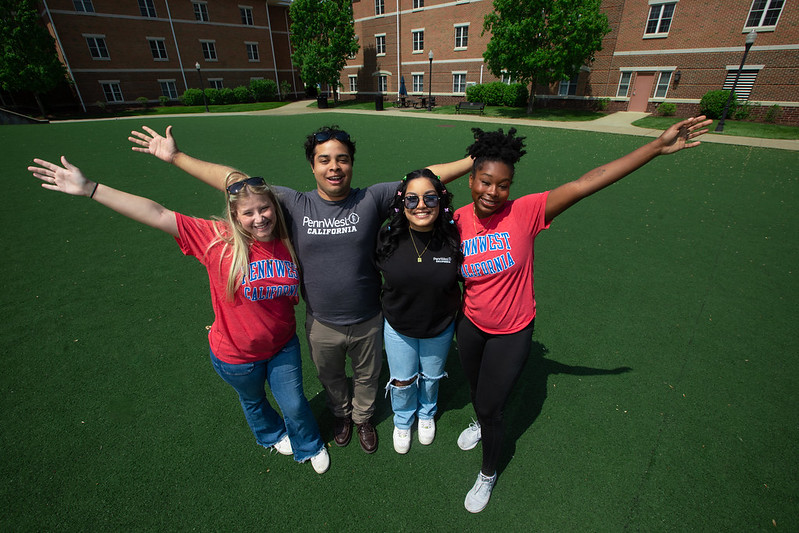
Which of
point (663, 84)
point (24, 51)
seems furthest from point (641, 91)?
point (24, 51)

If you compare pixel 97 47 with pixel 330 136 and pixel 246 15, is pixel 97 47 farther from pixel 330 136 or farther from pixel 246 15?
pixel 330 136

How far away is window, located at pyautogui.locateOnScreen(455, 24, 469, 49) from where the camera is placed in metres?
31.6

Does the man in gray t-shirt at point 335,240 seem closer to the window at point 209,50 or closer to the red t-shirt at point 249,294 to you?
the red t-shirt at point 249,294

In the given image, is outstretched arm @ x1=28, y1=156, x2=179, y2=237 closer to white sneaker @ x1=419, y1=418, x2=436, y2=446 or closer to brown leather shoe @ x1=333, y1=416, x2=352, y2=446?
brown leather shoe @ x1=333, y1=416, x2=352, y2=446

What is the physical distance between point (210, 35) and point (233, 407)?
45764mm

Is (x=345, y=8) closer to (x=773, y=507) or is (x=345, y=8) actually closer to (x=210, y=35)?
(x=210, y=35)

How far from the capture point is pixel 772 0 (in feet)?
63.4

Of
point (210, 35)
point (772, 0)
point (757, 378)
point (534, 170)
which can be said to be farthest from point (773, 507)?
point (210, 35)

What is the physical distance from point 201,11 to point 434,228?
153ft

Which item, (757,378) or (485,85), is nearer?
(757,378)

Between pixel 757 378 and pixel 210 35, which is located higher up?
pixel 210 35

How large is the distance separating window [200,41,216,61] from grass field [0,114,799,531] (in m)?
39.5

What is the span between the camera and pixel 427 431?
318 centimetres

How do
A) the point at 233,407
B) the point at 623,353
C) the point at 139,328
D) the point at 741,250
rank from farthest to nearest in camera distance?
the point at 741,250 → the point at 139,328 → the point at 623,353 → the point at 233,407
